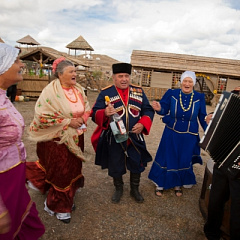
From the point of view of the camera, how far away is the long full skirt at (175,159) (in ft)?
11.4

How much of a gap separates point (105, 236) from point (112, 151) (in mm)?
1085

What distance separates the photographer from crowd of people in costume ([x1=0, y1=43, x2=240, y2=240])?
8.86 feet

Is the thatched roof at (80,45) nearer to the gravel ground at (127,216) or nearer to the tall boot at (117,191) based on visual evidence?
the gravel ground at (127,216)

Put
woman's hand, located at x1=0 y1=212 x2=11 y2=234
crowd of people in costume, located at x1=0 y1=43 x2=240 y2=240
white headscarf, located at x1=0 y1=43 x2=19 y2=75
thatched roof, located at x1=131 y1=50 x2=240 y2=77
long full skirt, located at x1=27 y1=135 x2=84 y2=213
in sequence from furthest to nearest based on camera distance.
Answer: thatched roof, located at x1=131 y1=50 x2=240 y2=77 < long full skirt, located at x1=27 y1=135 x2=84 y2=213 < crowd of people in costume, located at x1=0 y1=43 x2=240 y2=240 < white headscarf, located at x1=0 y1=43 x2=19 y2=75 < woman's hand, located at x1=0 y1=212 x2=11 y2=234

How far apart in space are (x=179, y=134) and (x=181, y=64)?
13.1 m

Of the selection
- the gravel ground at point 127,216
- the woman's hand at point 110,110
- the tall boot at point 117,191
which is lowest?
the gravel ground at point 127,216

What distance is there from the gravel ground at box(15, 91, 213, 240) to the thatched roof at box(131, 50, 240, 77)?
39.8 feet

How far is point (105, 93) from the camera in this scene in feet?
10.5

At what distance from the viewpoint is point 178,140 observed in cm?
346

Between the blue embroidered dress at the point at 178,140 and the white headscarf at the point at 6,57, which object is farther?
the blue embroidered dress at the point at 178,140

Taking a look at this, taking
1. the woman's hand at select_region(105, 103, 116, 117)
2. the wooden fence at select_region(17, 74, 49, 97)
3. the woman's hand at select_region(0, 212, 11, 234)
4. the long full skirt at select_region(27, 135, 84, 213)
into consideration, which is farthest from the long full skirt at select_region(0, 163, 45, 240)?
the wooden fence at select_region(17, 74, 49, 97)

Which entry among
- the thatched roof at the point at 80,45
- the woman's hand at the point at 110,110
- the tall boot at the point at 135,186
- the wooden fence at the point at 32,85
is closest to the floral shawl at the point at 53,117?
the woman's hand at the point at 110,110

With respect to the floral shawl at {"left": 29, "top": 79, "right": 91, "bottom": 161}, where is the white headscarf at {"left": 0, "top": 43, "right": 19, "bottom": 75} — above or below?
above

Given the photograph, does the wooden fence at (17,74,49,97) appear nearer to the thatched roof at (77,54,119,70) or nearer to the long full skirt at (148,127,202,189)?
the long full skirt at (148,127,202,189)
